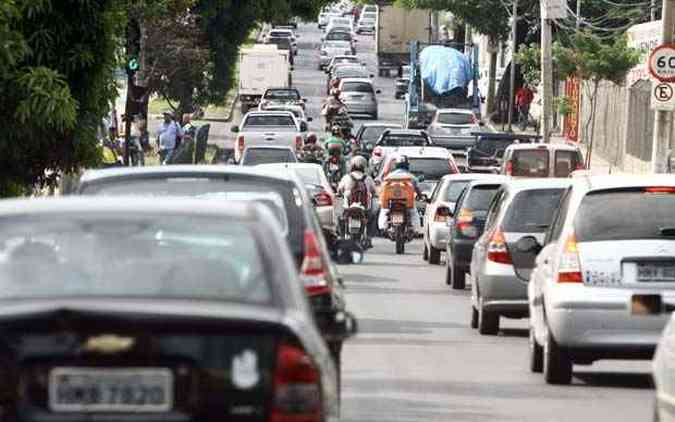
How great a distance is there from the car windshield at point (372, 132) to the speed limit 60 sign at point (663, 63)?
33.2 metres

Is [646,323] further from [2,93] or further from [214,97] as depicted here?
[214,97]

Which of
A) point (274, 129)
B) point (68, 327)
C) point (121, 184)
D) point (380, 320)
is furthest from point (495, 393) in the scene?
point (274, 129)

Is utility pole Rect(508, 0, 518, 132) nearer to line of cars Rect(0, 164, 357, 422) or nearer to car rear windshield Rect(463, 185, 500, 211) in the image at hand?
car rear windshield Rect(463, 185, 500, 211)

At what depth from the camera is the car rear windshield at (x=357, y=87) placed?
93438mm

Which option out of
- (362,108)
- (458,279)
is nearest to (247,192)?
(458,279)

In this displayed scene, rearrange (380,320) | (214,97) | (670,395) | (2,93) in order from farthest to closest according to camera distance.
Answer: (214,97), (380,320), (2,93), (670,395)

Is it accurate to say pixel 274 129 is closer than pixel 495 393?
No

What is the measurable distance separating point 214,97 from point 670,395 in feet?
214

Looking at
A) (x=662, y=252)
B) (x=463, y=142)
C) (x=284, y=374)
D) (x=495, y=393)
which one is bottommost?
(x=463, y=142)

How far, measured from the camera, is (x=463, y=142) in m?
68.6

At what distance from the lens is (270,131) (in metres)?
59.3

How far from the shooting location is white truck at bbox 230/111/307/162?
57125mm

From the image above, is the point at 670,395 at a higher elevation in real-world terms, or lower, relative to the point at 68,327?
lower

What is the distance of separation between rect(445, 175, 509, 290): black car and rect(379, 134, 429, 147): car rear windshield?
26342 millimetres
